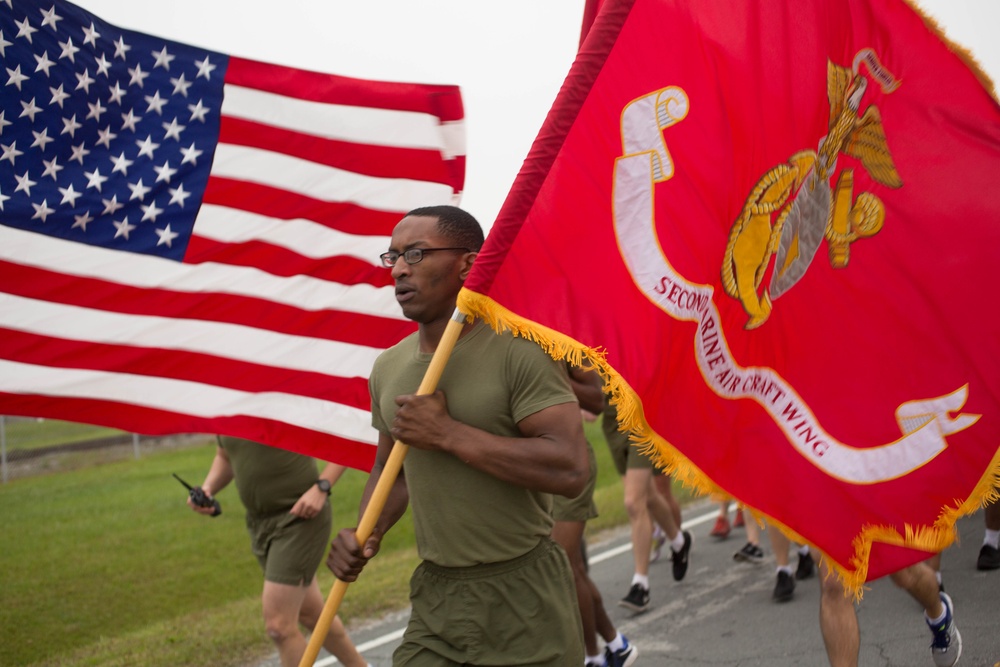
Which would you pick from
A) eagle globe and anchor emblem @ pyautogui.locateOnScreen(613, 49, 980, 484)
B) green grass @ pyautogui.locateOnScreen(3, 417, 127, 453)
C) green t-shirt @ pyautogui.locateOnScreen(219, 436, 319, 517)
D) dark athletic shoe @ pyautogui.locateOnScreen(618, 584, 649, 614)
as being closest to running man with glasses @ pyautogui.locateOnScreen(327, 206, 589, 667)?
eagle globe and anchor emblem @ pyautogui.locateOnScreen(613, 49, 980, 484)

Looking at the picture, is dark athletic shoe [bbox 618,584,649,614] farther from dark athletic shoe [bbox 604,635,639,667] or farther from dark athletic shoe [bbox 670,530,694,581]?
dark athletic shoe [bbox 604,635,639,667]

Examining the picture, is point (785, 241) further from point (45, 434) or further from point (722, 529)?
point (45, 434)

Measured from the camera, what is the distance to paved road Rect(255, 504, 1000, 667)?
6176mm

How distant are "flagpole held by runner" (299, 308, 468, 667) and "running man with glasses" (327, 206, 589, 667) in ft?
0.15

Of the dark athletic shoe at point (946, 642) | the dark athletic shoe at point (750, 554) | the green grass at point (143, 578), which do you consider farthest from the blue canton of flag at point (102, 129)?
the dark athletic shoe at point (750, 554)

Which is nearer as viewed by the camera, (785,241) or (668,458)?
(668,458)

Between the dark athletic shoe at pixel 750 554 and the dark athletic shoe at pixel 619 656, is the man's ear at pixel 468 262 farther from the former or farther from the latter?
the dark athletic shoe at pixel 750 554

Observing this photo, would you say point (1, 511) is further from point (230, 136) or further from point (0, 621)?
point (230, 136)

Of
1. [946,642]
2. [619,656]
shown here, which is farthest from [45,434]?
[946,642]

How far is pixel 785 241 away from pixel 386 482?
1.84m

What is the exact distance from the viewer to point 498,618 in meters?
3.43

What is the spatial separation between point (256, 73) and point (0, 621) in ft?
20.7

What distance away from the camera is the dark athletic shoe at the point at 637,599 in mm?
7633

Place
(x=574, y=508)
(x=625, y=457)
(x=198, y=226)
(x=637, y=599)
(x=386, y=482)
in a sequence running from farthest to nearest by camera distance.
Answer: (x=625, y=457)
(x=637, y=599)
(x=574, y=508)
(x=198, y=226)
(x=386, y=482)
